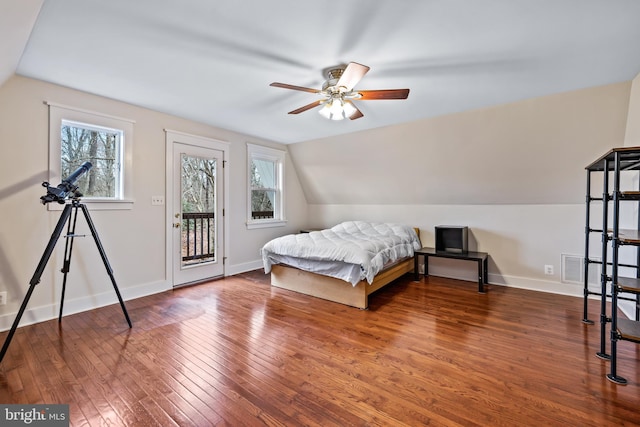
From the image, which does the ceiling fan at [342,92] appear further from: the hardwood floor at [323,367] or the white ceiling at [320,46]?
the hardwood floor at [323,367]

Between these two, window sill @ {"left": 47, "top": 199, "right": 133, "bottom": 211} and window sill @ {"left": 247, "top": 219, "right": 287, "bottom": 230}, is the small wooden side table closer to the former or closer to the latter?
window sill @ {"left": 247, "top": 219, "right": 287, "bottom": 230}

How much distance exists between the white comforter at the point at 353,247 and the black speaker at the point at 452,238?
37cm

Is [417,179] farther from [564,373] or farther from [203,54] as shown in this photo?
[203,54]

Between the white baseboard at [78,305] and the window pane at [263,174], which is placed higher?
the window pane at [263,174]

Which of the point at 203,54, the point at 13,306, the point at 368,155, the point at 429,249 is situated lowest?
the point at 13,306

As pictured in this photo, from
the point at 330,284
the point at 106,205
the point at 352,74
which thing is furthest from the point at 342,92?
the point at 106,205

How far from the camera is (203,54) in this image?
2.30 metres

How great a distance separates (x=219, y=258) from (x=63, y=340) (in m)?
2.16

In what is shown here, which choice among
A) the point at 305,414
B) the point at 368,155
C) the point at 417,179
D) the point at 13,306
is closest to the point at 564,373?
the point at 305,414

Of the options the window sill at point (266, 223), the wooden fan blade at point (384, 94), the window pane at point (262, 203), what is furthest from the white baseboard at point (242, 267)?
the wooden fan blade at point (384, 94)

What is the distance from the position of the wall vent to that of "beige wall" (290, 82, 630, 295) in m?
0.06

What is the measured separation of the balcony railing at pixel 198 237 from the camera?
13.5 feet

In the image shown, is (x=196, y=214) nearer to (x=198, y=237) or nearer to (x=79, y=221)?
(x=198, y=237)

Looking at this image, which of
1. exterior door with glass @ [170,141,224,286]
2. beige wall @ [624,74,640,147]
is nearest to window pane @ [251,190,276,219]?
exterior door with glass @ [170,141,224,286]
